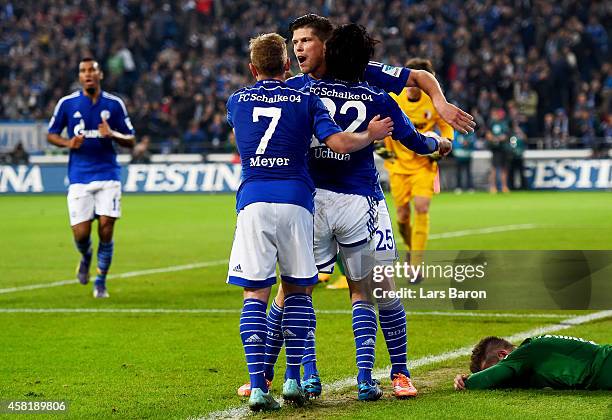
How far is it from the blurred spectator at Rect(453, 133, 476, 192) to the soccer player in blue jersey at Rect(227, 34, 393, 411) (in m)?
25.3

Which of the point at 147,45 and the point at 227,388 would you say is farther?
the point at 147,45

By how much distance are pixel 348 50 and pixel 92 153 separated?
6.19 meters

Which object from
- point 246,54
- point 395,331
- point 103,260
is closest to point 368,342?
point 395,331

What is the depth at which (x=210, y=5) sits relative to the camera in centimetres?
3959

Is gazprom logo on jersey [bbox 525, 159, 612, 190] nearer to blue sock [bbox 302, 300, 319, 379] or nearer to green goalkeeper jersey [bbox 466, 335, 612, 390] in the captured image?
green goalkeeper jersey [bbox 466, 335, 612, 390]

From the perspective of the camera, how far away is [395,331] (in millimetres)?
6801

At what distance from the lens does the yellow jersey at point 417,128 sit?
12.4m

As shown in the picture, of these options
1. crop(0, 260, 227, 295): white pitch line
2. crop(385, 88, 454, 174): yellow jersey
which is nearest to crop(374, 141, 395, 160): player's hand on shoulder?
crop(385, 88, 454, 174): yellow jersey

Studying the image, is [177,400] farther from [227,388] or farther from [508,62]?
[508,62]

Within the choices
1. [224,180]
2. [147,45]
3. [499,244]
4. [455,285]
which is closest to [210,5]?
[147,45]

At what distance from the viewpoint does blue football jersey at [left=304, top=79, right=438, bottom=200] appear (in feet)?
21.7

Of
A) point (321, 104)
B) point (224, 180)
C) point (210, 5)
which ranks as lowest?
point (224, 180)

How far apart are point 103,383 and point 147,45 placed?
32116mm

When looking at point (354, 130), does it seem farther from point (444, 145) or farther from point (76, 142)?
point (76, 142)
